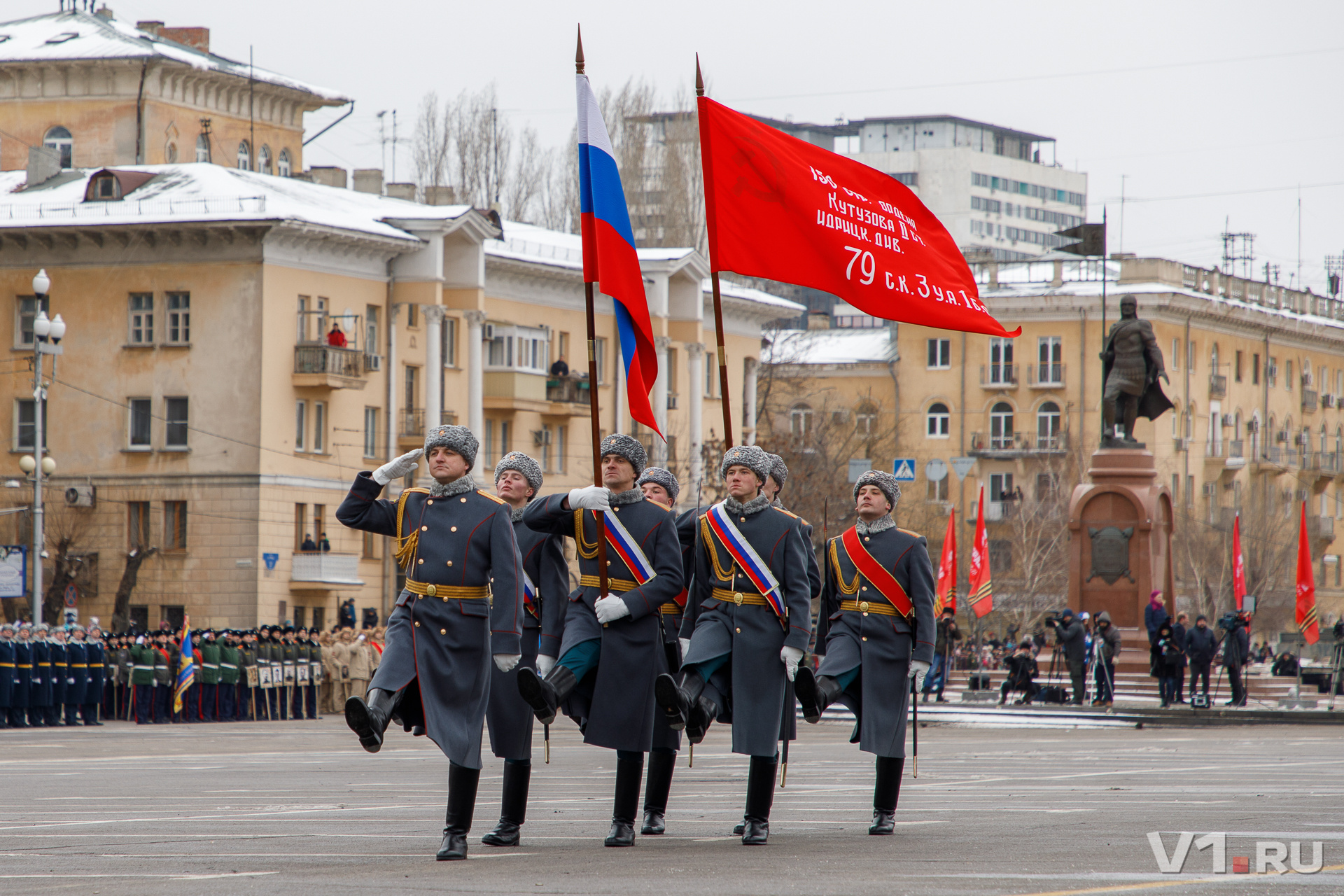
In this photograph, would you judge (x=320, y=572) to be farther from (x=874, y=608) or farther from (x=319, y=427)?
(x=874, y=608)

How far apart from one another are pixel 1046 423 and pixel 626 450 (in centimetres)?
7717

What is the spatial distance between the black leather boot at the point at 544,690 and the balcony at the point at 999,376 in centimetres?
7766

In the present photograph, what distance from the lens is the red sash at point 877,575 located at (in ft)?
40.3

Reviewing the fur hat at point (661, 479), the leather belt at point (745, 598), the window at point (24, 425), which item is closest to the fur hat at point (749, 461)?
the fur hat at point (661, 479)

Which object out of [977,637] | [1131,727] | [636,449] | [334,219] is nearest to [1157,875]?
[636,449]

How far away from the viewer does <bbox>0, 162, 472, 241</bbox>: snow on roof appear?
5094cm

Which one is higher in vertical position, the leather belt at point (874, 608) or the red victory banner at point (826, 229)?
the red victory banner at point (826, 229)

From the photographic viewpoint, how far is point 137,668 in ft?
110

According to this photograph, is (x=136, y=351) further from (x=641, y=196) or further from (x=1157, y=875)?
(x=1157, y=875)

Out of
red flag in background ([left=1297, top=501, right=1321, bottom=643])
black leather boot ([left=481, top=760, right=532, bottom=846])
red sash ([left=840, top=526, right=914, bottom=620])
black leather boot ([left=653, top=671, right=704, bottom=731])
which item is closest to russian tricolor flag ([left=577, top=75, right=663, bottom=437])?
red sash ([left=840, top=526, right=914, bottom=620])

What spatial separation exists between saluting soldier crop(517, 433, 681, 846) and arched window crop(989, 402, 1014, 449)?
77267 mm

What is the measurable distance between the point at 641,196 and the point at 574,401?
31.1ft

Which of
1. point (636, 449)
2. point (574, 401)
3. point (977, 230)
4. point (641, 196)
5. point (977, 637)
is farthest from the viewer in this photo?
point (977, 230)

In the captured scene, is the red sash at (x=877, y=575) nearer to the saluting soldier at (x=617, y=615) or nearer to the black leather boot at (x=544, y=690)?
the saluting soldier at (x=617, y=615)
